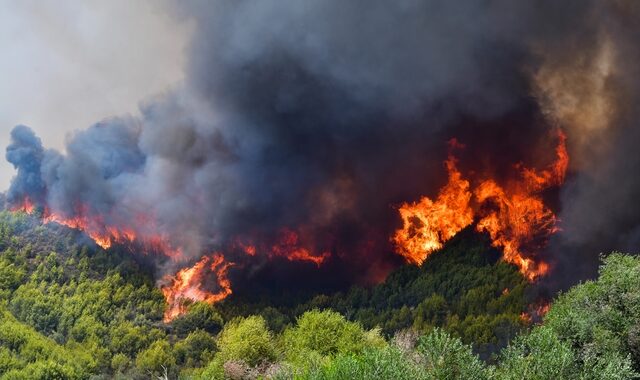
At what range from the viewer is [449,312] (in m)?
A: 189

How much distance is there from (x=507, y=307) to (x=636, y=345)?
4346 inches

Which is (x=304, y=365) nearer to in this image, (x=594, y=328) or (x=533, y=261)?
(x=594, y=328)

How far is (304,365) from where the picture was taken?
307 feet

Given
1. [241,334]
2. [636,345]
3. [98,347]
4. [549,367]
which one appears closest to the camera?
[549,367]

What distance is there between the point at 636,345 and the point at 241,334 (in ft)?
255

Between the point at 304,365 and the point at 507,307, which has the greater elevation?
the point at 507,307

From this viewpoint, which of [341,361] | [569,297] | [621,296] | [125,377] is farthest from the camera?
[125,377]

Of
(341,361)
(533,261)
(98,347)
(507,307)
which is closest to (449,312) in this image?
(507,307)

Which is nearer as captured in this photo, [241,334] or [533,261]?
[241,334]

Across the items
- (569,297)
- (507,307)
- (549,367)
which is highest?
(507,307)

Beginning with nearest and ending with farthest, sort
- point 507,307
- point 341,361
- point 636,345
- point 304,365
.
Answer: point 341,361 → point 636,345 → point 304,365 → point 507,307

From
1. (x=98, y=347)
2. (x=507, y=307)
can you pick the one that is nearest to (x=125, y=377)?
(x=98, y=347)

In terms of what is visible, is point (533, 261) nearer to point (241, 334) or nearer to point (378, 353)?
point (241, 334)

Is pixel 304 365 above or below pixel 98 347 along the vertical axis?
below
